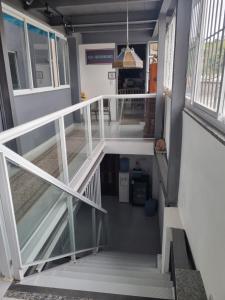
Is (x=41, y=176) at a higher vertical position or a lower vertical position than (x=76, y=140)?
higher

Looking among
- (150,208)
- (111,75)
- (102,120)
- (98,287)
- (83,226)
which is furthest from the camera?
(111,75)

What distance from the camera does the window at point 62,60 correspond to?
19.6 feet

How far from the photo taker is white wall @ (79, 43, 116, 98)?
23.4 feet

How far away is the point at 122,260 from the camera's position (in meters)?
3.95

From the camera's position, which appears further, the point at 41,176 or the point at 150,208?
the point at 150,208

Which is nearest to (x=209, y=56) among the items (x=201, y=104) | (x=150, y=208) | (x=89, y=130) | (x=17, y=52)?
(x=201, y=104)

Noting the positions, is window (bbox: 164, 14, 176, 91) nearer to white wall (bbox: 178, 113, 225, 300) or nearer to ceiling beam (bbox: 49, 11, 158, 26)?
ceiling beam (bbox: 49, 11, 158, 26)

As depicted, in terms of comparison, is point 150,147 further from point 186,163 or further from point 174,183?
point 186,163

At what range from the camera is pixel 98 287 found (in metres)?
1.77

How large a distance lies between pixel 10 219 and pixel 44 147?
159 centimetres

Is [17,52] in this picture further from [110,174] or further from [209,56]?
[110,174]

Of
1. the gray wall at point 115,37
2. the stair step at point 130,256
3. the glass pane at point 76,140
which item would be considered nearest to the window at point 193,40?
the glass pane at point 76,140

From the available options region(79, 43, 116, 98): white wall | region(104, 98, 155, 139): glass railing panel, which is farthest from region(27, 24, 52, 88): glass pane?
region(79, 43, 116, 98): white wall

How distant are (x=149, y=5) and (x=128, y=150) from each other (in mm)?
3079
